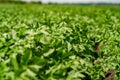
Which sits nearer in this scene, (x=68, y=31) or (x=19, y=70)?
(x=19, y=70)

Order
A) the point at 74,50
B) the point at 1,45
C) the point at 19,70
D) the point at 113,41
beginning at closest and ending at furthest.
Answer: the point at 19,70, the point at 1,45, the point at 74,50, the point at 113,41

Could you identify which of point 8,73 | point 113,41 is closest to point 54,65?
point 8,73

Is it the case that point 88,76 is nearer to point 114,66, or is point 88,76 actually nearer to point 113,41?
point 114,66

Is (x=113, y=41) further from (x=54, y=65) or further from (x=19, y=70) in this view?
(x=19, y=70)

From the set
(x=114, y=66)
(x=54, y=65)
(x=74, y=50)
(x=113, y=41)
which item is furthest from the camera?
(x=113, y=41)

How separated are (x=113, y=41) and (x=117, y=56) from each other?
1.77 ft

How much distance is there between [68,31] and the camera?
197 inches

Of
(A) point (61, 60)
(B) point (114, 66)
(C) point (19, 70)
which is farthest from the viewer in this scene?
(B) point (114, 66)

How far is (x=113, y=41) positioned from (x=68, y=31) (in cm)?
93

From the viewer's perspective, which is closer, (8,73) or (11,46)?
(8,73)

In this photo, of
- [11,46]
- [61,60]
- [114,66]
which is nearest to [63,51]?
[61,60]

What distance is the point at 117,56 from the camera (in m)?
5.11

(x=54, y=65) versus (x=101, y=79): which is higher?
(x=54, y=65)

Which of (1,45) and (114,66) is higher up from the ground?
(1,45)
